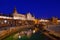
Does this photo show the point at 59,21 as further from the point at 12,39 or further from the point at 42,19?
the point at 12,39

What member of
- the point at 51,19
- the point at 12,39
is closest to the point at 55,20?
the point at 51,19

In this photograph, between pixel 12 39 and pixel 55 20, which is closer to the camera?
pixel 12 39

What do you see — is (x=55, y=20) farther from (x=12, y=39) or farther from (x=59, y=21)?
(x=12, y=39)

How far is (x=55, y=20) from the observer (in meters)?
25.4

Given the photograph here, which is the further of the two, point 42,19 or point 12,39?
point 42,19

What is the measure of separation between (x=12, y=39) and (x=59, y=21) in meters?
23.5

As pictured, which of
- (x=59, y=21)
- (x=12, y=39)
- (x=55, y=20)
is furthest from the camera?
(x=59, y=21)

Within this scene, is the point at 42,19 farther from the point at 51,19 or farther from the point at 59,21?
the point at 59,21

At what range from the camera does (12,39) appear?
14.4ft

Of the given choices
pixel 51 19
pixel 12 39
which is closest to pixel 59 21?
pixel 51 19

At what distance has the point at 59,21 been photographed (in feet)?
89.6

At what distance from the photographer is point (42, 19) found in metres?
26.2

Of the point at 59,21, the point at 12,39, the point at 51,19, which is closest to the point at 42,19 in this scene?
the point at 51,19

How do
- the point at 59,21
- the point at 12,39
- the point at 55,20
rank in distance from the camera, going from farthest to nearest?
1. the point at 59,21
2. the point at 55,20
3. the point at 12,39
